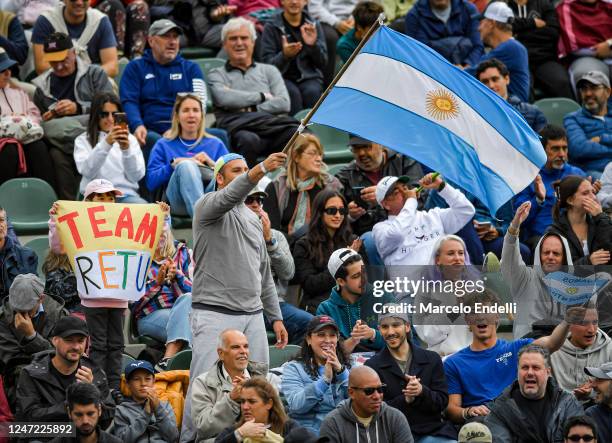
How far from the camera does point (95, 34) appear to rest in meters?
16.2

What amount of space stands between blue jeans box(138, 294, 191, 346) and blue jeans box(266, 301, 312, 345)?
2.57 feet

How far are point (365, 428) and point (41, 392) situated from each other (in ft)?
6.86

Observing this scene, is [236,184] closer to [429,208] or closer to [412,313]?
[412,313]

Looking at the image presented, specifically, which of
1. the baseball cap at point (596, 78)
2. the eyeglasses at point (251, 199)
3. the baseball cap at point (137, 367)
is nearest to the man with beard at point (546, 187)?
the baseball cap at point (596, 78)

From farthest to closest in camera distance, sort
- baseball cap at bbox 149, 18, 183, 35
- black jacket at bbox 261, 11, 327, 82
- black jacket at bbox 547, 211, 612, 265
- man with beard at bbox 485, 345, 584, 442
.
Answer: black jacket at bbox 261, 11, 327, 82 < baseball cap at bbox 149, 18, 183, 35 < black jacket at bbox 547, 211, 612, 265 < man with beard at bbox 485, 345, 584, 442

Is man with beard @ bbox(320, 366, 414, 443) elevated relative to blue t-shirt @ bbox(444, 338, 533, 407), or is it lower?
elevated

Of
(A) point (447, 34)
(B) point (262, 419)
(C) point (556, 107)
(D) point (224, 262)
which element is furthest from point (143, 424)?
(C) point (556, 107)

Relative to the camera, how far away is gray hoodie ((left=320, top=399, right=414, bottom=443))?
36.3 feet

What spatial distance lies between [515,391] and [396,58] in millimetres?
2338

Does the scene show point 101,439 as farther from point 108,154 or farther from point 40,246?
point 108,154

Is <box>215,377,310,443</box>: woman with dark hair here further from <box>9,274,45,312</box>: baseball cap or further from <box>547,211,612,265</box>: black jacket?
<box>547,211,612,265</box>: black jacket

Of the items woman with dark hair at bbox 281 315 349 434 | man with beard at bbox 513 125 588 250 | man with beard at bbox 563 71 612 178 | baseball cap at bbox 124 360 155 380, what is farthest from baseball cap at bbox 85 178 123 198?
man with beard at bbox 563 71 612 178

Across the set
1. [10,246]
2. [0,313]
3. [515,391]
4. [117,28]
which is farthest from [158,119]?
[515,391]

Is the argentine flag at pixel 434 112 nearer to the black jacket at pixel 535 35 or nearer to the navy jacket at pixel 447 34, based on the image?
the navy jacket at pixel 447 34
